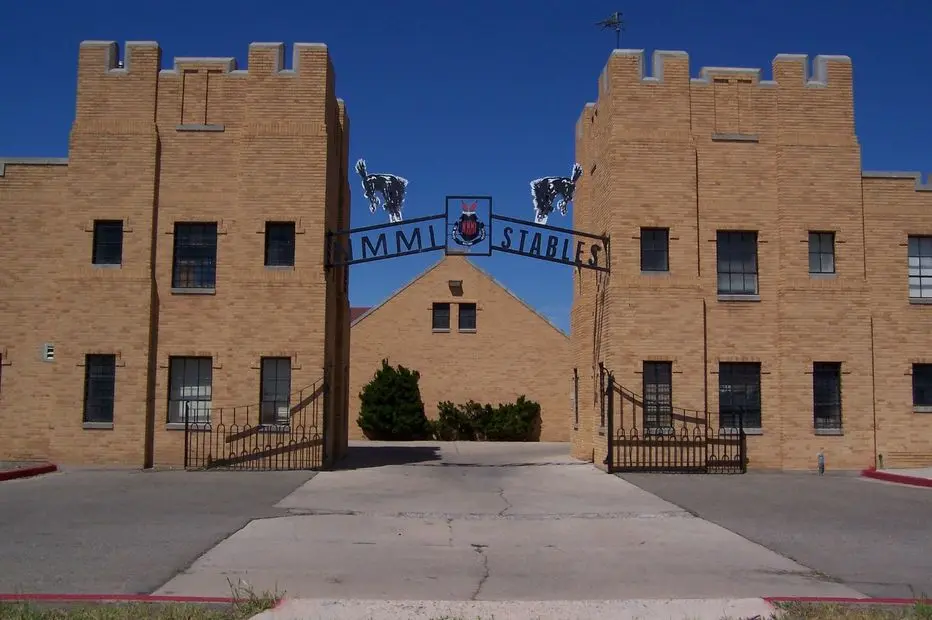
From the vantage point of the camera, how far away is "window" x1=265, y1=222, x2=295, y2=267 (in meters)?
21.4

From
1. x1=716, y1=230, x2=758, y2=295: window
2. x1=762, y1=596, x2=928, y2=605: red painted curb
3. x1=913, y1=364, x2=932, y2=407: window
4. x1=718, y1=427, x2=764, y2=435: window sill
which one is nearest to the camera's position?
x1=762, y1=596, x2=928, y2=605: red painted curb

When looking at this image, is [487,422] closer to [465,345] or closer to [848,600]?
[465,345]

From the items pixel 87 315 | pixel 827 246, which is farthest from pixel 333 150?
pixel 827 246

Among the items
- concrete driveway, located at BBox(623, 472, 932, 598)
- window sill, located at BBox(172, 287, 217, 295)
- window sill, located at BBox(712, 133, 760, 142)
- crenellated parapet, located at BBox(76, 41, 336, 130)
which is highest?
crenellated parapet, located at BBox(76, 41, 336, 130)

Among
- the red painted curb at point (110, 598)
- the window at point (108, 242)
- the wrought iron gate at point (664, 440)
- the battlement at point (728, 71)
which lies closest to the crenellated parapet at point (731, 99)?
the battlement at point (728, 71)

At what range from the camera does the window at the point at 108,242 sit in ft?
69.7

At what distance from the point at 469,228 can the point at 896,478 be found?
10741 millimetres

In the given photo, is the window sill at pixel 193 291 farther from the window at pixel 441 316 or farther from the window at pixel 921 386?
the window at pixel 441 316

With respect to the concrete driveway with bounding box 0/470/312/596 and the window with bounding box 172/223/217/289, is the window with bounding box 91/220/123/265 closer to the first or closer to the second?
the window with bounding box 172/223/217/289

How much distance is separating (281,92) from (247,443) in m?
8.02

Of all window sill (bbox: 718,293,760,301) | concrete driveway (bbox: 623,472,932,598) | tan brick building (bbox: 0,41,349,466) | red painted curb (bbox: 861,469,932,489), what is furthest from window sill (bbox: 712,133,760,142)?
tan brick building (bbox: 0,41,349,466)

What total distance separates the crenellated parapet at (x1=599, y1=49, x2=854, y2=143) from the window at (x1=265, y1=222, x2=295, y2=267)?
794 centimetres

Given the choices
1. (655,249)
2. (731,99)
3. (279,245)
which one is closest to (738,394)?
(655,249)

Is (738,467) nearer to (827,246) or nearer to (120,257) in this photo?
(827,246)
